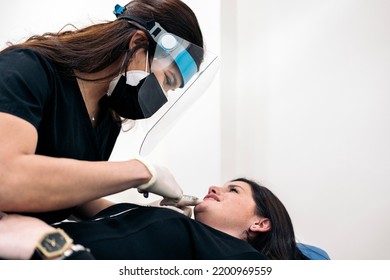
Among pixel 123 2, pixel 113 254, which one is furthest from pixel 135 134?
pixel 113 254

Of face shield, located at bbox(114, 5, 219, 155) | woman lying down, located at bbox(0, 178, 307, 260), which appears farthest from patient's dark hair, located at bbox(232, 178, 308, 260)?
face shield, located at bbox(114, 5, 219, 155)

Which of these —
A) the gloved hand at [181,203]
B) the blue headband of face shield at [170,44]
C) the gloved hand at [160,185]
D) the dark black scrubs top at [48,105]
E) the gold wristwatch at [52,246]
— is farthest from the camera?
the gloved hand at [181,203]

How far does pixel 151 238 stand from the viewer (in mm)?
1143

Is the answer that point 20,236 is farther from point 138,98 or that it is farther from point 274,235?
point 274,235

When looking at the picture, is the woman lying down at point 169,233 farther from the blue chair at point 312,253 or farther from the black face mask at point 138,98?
the black face mask at point 138,98

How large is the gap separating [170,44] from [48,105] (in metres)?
0.41

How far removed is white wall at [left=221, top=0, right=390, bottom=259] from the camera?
189 cm

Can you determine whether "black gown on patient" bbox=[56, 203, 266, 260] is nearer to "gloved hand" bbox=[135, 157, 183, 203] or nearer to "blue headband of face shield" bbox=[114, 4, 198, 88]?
"gloved hand" bbox=[135, 157, 183, 203]

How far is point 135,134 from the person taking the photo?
2143mm

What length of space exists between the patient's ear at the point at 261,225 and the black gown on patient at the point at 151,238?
0.96 ft

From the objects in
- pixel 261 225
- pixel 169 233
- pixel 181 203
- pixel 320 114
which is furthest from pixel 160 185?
pixel 320 114

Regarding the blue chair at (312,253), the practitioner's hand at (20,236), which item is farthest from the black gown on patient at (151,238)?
the blue chair at (312,253)

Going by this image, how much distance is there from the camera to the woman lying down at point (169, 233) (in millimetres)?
914
